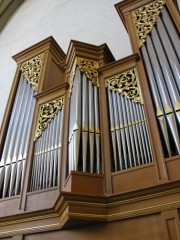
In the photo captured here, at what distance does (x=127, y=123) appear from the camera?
3.47 meters

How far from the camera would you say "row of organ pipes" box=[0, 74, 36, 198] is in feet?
12.8

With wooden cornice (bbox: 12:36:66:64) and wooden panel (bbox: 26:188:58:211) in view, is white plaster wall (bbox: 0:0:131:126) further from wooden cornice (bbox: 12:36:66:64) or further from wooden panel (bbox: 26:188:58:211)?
wooden panel (bbox: 26:188:58:211)

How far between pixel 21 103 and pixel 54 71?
863 millimetres

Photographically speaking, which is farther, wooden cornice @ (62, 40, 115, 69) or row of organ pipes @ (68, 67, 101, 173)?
wooden cornice @ (62, 40, 115, 69)

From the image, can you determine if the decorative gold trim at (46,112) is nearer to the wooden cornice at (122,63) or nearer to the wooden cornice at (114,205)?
the wooden cornice at (122,63)

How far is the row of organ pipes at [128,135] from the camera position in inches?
124

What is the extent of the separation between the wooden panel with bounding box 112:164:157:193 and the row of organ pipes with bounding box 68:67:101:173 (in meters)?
0.26

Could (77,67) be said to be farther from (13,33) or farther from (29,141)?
(13,33)

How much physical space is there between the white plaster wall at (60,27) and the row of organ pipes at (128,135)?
7.89ft

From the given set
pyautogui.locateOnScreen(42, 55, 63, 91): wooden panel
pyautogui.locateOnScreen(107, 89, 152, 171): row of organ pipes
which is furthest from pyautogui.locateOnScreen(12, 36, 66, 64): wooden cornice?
pyautogui.locateOnScreen(107, 89, 152, 171): row of organ pipes

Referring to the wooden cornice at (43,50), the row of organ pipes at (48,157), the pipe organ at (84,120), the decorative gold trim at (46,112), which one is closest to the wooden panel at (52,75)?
the wooden cornice at (43,50)

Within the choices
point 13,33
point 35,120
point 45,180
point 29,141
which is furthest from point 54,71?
point 13,33

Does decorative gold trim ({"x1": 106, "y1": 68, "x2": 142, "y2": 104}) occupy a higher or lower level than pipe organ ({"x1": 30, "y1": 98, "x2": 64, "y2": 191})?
higher

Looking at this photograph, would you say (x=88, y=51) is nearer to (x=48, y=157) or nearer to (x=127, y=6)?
(x=127, y=6)
